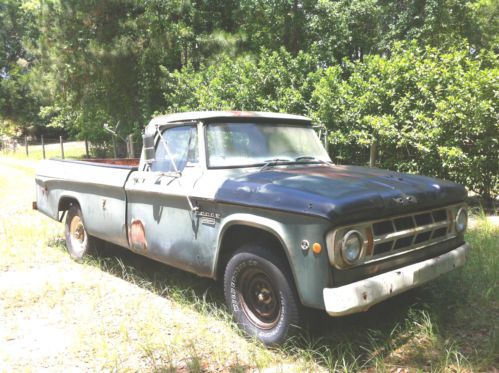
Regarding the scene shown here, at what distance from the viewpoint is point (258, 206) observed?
330 centimetres

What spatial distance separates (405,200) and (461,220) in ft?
3.27

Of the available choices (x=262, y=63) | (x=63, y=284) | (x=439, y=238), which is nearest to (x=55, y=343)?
(x=63, y=284)

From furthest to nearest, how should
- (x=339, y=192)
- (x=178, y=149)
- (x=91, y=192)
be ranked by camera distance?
(x=91, y=192) → (x=178, y=149) → (x=339, y=192)

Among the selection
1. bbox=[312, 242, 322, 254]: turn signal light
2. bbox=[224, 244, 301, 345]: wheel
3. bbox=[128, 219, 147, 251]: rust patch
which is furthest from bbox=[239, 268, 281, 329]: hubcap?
bbox=[128, 219, 147, 251]: rust patch

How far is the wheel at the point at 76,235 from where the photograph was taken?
588 cm

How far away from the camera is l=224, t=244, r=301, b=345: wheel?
322 centimetres

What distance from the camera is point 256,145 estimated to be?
4.36m

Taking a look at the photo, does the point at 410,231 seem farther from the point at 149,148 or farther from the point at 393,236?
the point at 149,148

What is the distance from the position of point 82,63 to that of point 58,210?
1129 cm

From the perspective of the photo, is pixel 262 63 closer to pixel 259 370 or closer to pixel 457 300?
pixel 457 300

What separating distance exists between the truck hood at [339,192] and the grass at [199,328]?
2.99 feet

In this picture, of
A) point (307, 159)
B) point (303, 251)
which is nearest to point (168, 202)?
point (307, 159)

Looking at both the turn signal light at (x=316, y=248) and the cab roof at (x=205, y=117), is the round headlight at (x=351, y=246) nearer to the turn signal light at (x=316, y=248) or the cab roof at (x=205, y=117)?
the turn signal light at (x=316, y=248)

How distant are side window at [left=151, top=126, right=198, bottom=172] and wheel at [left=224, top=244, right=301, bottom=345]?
1172mm
